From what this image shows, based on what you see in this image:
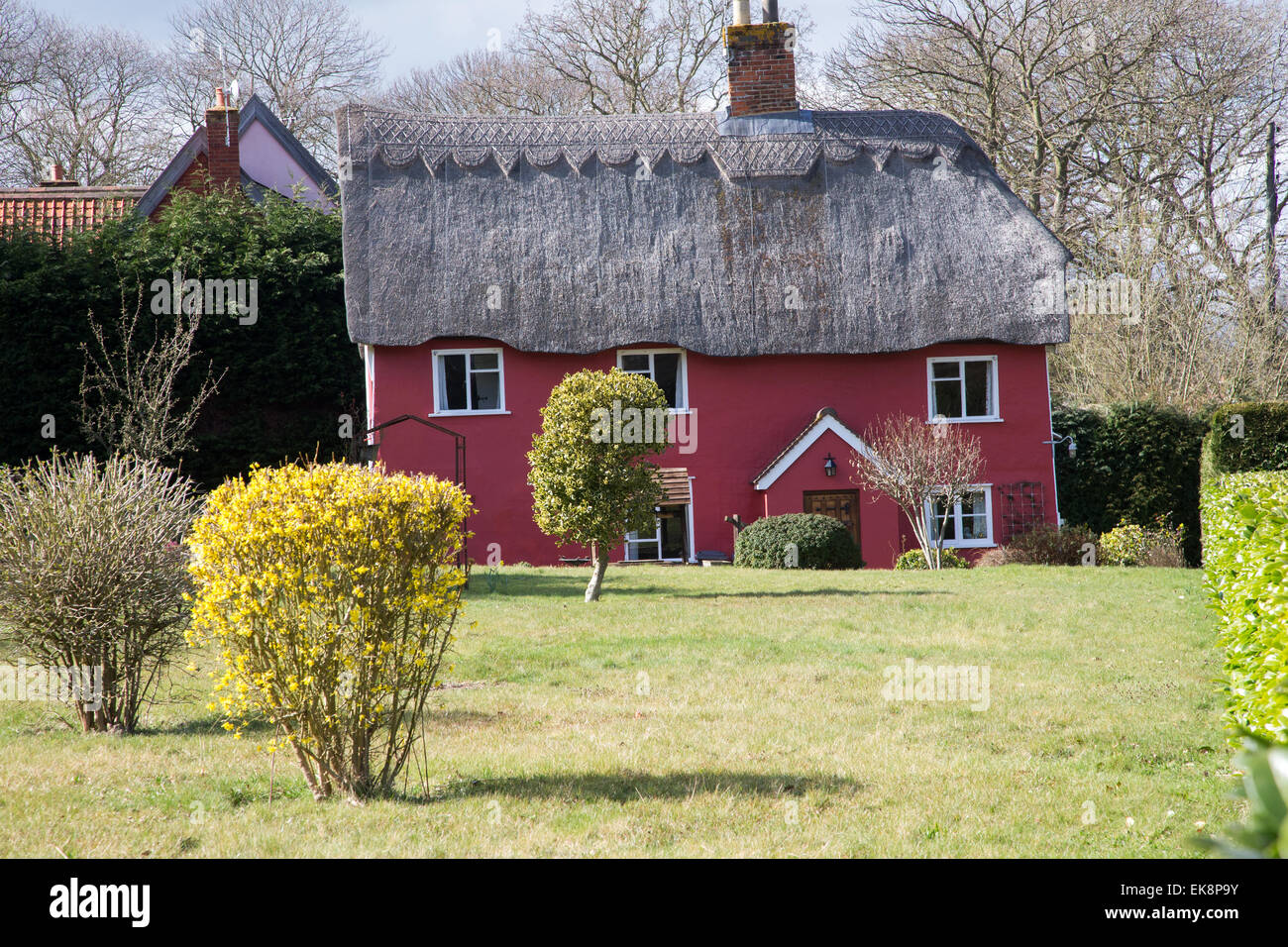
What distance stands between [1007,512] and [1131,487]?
2970mm

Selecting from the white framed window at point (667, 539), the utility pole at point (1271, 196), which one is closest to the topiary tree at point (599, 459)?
the white framed window at point (667, 539)

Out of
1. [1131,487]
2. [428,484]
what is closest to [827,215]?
[1131,487]

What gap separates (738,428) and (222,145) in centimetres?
A: 1339

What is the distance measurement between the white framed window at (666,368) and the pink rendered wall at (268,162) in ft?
32.1

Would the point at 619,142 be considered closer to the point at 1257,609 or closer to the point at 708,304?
the point at 708,304

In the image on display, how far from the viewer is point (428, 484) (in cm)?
553

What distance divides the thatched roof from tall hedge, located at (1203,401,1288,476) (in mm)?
3705

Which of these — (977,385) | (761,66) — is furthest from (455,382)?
(977,385)

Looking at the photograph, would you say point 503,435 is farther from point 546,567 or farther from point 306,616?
point 306,616

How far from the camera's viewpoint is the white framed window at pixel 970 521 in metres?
20.3

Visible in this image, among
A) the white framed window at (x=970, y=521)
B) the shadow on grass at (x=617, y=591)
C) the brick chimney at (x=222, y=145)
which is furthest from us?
the brick chimney at (x=222, y=145)

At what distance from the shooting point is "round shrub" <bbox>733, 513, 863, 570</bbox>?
17.6 meters

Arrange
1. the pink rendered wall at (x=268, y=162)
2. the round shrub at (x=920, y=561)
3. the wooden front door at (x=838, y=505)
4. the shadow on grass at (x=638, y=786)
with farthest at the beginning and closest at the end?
the pink rendered wall at (x=268, y=162)
the wooden front door at (x=838, y=505)
the round shrub at (x=920, y=561)
the shadow on grass at (x=638, y=786)

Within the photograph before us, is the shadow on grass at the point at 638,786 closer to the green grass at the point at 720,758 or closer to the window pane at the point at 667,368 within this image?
the green grass at the point at 720,758
